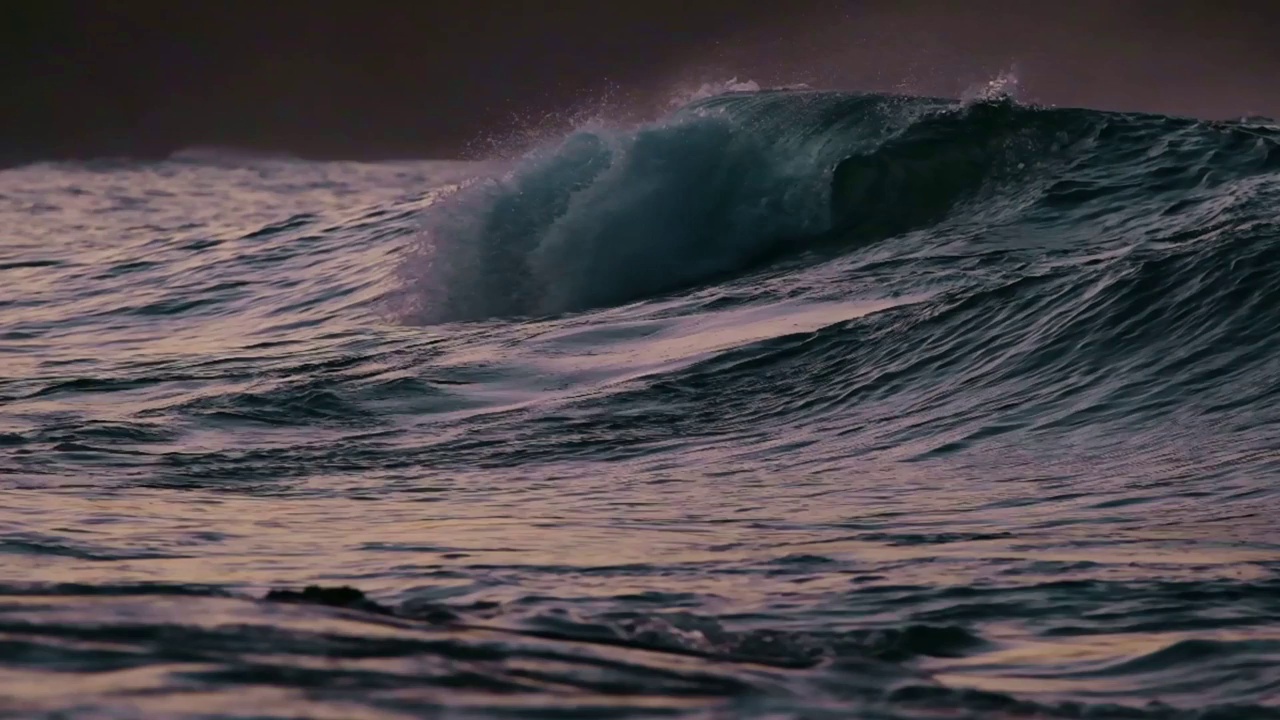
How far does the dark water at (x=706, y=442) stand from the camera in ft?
8.63

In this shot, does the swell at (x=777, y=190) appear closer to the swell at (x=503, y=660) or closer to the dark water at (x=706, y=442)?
the dark water at (x=706, y=442)

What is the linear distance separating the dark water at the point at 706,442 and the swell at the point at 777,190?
50mm

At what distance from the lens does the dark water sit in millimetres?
2629

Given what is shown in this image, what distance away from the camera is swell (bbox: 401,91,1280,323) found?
37.4 feet

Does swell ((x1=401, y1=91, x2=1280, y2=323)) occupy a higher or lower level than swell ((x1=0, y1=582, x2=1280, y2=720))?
higher

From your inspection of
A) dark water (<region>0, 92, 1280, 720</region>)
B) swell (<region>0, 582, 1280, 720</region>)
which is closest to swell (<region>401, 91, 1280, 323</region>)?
dark water (<region>0, 92, 1280, 720</region>)

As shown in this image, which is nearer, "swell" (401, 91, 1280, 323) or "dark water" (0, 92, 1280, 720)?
"dark water" (0, 92, 1280, 720)

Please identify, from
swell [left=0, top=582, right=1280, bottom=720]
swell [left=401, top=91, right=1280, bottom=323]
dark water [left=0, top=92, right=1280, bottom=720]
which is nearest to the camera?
swell [left=0, top=582, right=1280, bottom=720]

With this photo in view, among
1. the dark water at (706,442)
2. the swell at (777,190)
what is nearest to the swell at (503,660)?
the dark water at (706,442)

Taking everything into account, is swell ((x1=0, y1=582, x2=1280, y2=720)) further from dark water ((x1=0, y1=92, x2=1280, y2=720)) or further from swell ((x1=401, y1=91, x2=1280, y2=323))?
swell ((x1=401, y1=91, x2=1280, y2=323))

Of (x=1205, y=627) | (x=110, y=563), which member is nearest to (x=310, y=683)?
(x=110, y=563)

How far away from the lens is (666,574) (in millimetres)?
3658

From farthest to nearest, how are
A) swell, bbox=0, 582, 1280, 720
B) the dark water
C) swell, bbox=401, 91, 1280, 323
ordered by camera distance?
swell, bbox=401, 91, 1280, 323 < the dark water < swell, bbox=0, 582, 1280, 720

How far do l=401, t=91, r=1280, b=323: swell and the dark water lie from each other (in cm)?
5
